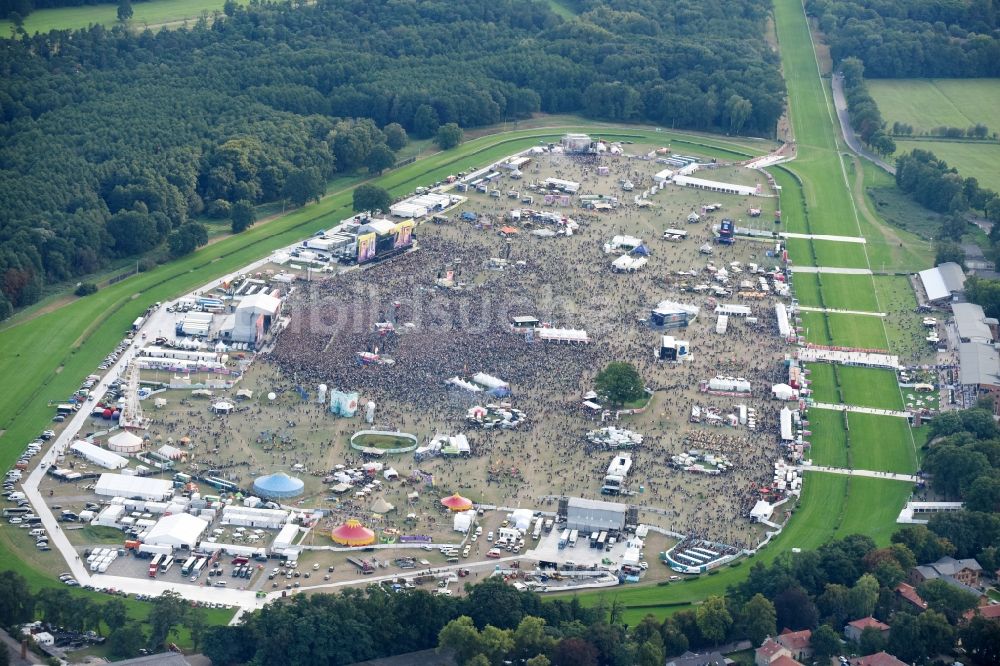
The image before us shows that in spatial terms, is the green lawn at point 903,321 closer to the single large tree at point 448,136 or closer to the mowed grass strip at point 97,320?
the mowed grass strip at point 97,320

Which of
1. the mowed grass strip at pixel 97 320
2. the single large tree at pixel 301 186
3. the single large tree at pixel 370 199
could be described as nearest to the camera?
the mowed grass strip at pixel 97 320

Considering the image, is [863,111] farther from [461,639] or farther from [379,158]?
[461,639]

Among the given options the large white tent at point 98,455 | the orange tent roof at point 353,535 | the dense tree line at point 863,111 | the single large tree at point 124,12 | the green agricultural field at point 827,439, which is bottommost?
the orange tent roof at point 353,535

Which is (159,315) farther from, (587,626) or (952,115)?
(952,115)

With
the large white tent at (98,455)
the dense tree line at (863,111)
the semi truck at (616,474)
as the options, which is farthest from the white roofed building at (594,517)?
the dense tree line at (863,111)

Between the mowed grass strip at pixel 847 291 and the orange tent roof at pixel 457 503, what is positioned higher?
the mowed grass strip at pixel 847 291

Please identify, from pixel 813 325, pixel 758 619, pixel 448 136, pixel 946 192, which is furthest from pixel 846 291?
pixel 758 619
